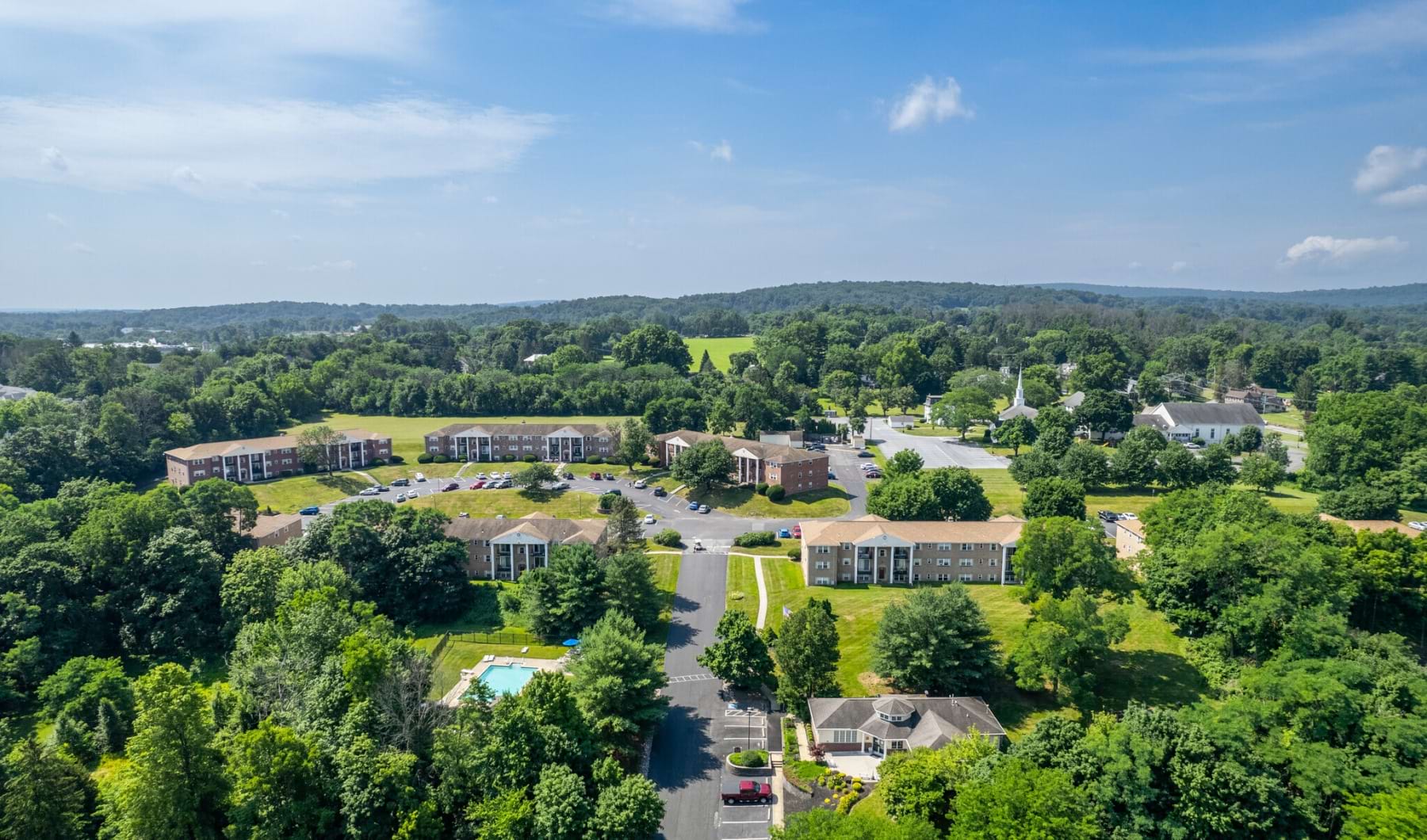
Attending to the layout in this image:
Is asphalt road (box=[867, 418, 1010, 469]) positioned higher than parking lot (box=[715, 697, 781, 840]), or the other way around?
asphalt road (box=[867, 418, 1010, 469])

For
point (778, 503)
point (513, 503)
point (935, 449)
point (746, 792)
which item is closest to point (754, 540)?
point (778, 503)

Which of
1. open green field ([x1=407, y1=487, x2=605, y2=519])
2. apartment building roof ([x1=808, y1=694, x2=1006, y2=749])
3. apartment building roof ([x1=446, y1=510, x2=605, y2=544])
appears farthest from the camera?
open green field ([x1=407, y1=487, x2=605, y2=519])

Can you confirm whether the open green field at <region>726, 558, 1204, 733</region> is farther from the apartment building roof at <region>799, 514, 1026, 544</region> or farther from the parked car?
the parked car

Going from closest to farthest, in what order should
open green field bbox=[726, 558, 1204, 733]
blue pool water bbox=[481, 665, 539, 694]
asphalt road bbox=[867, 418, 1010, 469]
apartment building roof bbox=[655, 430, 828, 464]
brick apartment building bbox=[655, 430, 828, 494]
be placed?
open green field bbox=[726, 558, 1204, 733] < blue pool water bbox=[481, 665, 539, 694] < brick apartment building bbox=[655, 430, 828, 494] < apartment building roof bbox=[655, 430, 828, 464] < asphalt road bbox=[867, 418, 1010, 469]

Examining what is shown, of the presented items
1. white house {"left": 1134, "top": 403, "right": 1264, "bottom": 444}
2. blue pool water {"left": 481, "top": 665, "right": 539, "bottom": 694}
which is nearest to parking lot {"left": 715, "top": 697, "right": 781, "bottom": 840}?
blue pool water {"left": 481, "top": 665, "right": 539, "bottom": 694}

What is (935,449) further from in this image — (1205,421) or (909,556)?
(909,556)
